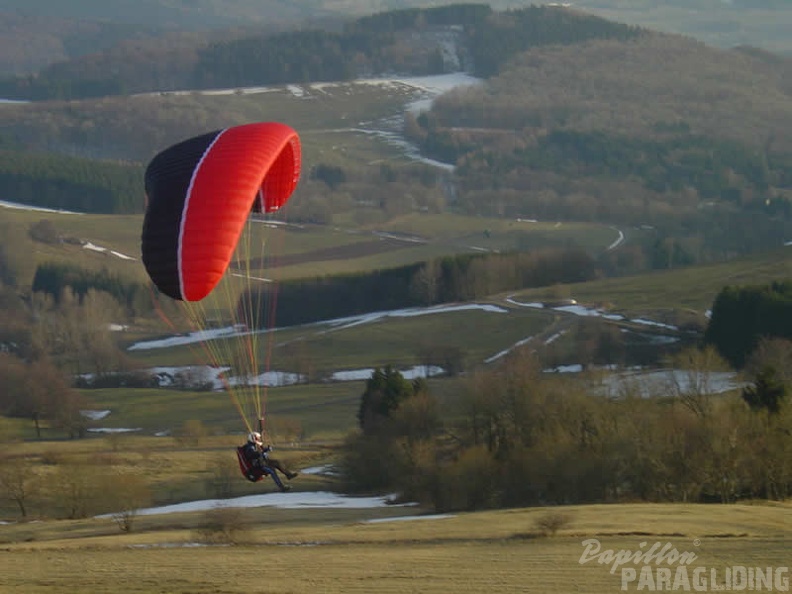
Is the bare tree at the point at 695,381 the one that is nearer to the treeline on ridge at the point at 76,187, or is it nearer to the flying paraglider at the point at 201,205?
the flying paraglider at the point at 201,205

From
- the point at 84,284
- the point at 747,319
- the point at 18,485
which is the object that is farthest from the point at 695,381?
the point at 84,284

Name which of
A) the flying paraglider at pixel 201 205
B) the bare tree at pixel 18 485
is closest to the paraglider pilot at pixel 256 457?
the flying paraglider at pixel 201 205

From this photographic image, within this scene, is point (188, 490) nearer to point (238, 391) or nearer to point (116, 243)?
point (238, 391)

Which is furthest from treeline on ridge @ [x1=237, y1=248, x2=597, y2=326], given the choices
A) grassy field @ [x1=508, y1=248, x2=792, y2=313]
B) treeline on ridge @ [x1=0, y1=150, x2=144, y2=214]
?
treeline on ridge @ [x1=0, y1=150, x2=144, y2=214]

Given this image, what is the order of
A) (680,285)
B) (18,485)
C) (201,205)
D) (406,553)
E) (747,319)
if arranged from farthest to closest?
(680,285) < (747,319) < (18,485) < (406,553) < (201,205)

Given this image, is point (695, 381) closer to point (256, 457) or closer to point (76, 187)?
point (256, 457)

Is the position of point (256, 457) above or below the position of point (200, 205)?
below

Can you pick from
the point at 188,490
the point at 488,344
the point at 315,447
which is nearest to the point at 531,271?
the point at 488,344
